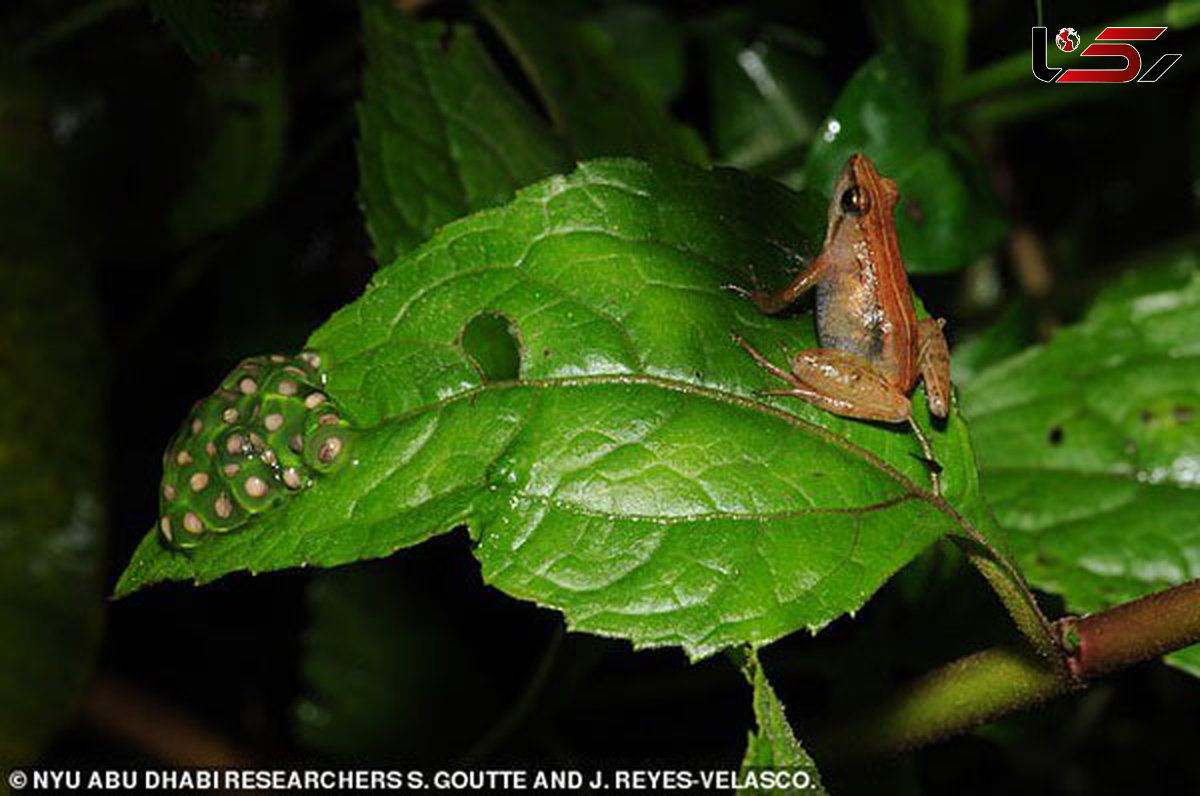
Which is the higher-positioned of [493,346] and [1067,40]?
[493,346]

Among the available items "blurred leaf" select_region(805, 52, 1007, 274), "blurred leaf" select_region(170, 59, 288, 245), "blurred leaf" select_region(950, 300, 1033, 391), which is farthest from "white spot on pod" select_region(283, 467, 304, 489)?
"blurred leaf" select_region(950, 300, 1033, 391)

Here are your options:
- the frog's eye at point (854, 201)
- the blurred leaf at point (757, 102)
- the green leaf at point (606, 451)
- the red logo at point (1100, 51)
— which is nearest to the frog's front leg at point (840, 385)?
the green leaf at point (606, 451)

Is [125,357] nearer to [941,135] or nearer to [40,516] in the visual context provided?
[40,516]

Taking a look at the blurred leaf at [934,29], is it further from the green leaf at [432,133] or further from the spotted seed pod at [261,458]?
the spotted seed pod at [261,458]

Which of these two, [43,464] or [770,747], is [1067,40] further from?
[43,464]

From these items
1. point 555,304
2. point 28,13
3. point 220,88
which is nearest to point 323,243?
point 220,88

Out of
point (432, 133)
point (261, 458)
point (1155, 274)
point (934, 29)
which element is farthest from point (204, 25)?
point (1155, 274)
